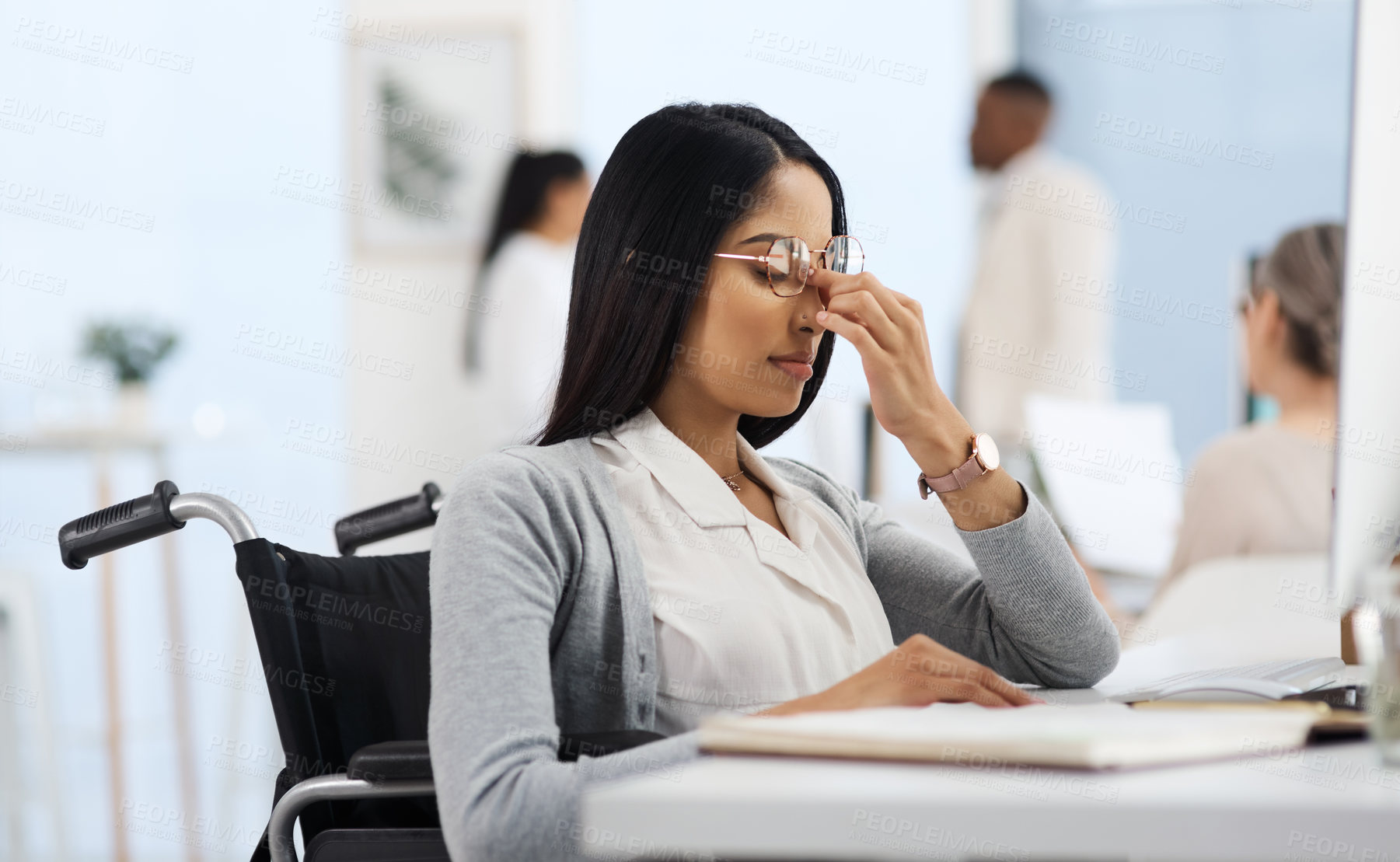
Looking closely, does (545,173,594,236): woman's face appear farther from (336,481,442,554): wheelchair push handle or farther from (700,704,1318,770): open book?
(700,704,1318,770): open book

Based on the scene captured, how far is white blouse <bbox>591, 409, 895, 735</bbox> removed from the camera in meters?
1.21

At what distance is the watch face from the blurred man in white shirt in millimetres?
2743

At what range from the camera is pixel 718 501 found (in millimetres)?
1336

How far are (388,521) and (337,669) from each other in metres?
0.24

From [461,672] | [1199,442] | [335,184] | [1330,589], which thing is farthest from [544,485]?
[1199,442]

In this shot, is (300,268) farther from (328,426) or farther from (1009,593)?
(1009,593)

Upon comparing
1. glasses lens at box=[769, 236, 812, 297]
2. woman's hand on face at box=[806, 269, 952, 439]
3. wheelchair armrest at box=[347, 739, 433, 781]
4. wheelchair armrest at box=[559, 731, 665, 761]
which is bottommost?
wheelchair armrest at box=[347, 739, 433, 781]

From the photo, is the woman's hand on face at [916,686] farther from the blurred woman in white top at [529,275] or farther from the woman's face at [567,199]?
the woman's face at [567,199]

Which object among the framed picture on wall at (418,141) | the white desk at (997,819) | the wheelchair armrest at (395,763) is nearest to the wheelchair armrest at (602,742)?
the wheelchair armrest at (395,763)

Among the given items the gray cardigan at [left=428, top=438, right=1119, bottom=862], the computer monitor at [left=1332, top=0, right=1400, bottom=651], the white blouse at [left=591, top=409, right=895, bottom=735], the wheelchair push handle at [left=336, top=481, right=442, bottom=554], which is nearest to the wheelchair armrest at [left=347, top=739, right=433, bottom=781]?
the gray cardigan at [left=428, top=438, right=1119, bottom=862]

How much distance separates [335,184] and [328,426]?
913 millimetres

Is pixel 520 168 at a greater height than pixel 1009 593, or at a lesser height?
greater

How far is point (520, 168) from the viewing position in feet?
12.9

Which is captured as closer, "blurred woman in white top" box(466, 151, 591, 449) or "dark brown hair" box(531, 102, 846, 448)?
"dark brown hair" box(531, 102, 846, 448)
